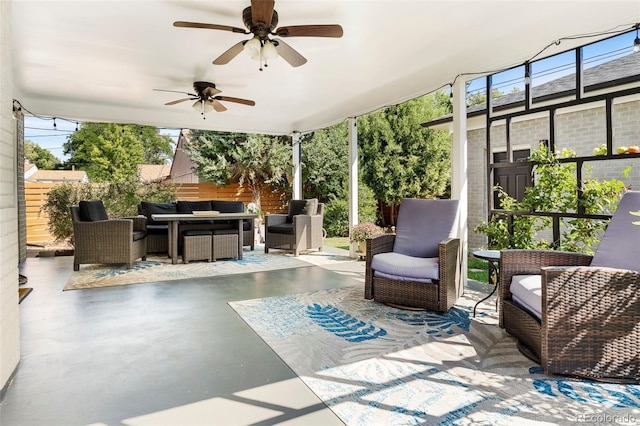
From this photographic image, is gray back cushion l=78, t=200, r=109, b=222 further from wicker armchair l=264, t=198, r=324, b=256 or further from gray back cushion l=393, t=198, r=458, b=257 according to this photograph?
gray back cushion l=393, t=198, r=458, b=257

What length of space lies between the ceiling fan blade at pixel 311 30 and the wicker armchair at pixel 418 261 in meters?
1.99

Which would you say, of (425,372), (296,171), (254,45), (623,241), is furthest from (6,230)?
(296,171)

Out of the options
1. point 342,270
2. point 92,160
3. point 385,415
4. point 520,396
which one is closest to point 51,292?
point 342,270

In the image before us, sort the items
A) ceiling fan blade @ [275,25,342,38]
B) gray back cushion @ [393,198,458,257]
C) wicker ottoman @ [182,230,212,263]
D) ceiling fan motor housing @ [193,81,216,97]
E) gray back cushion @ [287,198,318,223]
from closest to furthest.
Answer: ceiling fan blade @ [275,25,342,38]
gray back cushion @ [393,198,458,257]
ceiling fan motor housing @ [193,81,216,97]
wicker ottoman @ [182,230,212,263]
gray back cushion @ [287,198,318,223]

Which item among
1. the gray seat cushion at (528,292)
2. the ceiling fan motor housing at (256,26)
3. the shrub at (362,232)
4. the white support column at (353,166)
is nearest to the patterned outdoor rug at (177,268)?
the shrub at (362,232)

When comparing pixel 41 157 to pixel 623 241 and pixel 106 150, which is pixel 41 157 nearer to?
pixel 106 150

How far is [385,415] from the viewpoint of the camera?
1.84 meters

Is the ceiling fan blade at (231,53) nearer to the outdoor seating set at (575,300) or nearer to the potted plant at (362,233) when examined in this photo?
the outdoor seating set at (575,300)

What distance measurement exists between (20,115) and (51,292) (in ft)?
13.1

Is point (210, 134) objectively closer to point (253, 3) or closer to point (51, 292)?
point (51, 292)

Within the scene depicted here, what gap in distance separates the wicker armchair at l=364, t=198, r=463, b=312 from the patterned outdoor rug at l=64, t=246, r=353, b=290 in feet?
7.43

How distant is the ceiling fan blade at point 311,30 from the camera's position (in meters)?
3.32

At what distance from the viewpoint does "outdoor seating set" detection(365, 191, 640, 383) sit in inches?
84.2

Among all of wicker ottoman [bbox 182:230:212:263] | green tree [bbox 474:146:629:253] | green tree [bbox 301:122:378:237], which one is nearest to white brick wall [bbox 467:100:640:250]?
green tree [bbox 474:146:629:253]
